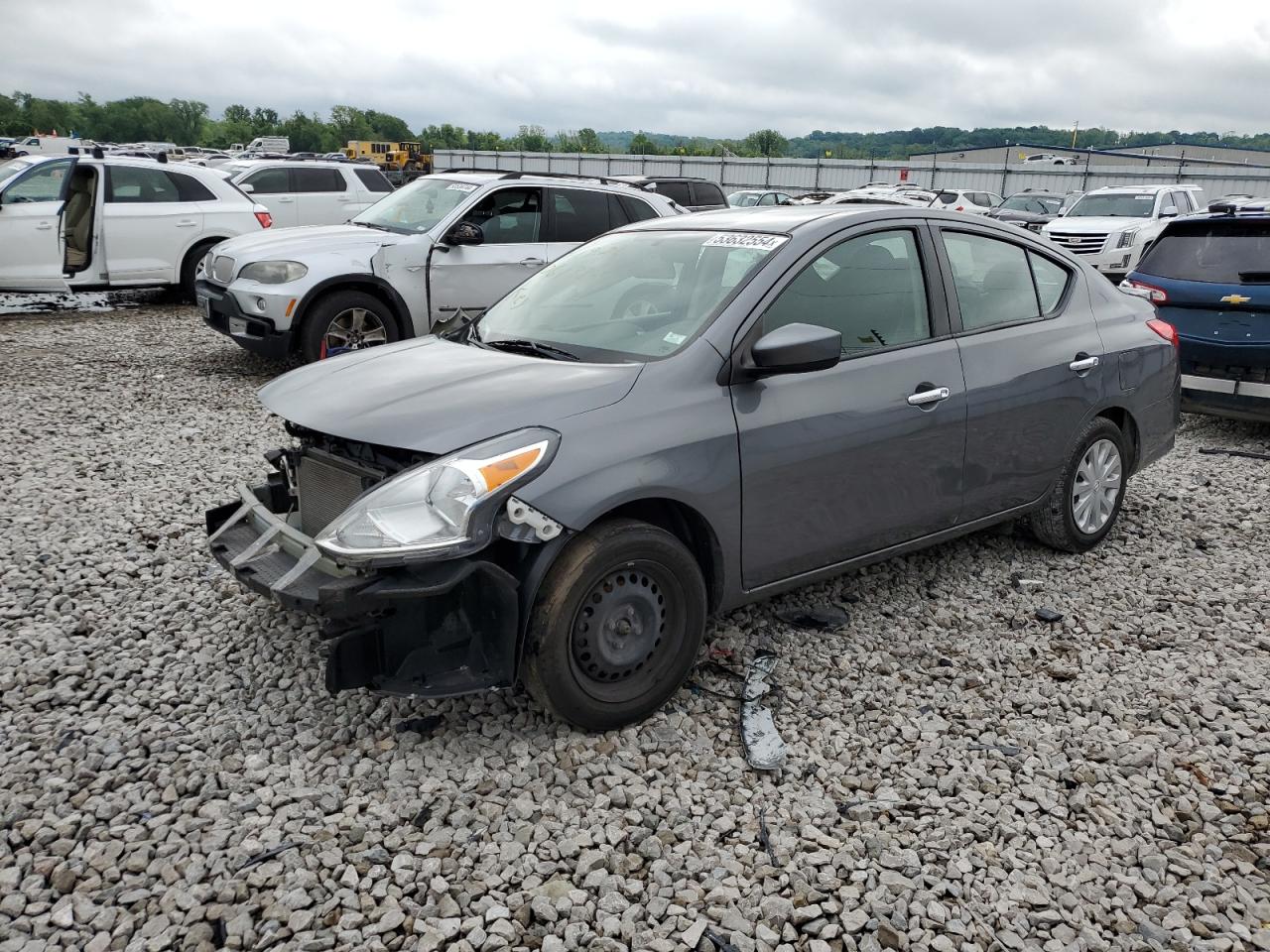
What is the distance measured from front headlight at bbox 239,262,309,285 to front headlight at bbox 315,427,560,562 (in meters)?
5.73

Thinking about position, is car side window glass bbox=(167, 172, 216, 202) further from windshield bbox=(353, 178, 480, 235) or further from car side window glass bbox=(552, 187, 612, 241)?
car side window glass bbox=(552, 187, 612, 241)

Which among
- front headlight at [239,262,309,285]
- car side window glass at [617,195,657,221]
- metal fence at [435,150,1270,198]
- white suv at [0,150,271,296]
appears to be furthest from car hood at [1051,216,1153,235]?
metal fence at [435,150,1270,198]

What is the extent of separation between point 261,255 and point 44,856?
21.2 ft

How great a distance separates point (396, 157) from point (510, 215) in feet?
149

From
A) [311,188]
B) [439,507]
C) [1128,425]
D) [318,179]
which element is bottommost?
[439,507]

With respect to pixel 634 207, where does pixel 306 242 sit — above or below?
below

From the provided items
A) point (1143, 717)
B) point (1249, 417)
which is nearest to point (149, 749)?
point (1143, 717)

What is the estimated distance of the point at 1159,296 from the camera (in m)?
7.51

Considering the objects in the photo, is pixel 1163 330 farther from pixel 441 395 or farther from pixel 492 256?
pixel 492 256

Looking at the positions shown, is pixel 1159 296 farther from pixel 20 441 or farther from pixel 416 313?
pixel 20 441

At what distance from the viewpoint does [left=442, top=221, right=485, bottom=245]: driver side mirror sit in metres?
8.52

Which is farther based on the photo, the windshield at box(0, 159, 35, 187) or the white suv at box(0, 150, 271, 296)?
the windshield at box(0, 159, 35, 187)

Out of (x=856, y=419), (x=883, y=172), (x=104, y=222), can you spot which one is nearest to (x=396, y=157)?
(x=883, y=172)

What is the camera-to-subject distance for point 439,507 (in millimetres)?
2992
